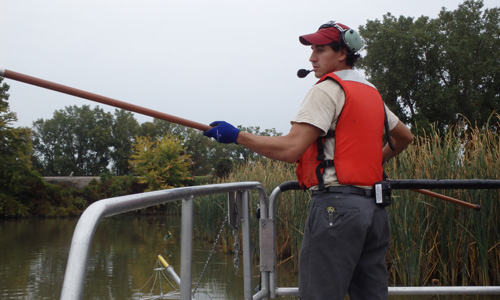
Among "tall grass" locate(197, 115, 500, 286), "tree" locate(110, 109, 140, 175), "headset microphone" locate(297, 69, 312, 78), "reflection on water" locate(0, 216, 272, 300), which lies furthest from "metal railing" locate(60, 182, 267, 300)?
"tree" locate(110, 109, 140, 175)

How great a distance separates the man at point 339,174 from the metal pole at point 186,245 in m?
0.35

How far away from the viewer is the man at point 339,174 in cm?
205

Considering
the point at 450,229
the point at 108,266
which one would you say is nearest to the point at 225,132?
the point at 450,229

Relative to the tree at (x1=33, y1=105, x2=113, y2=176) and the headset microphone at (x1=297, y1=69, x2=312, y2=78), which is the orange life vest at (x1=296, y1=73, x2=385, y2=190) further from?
the tree at (x1=33, y1=105, x2=113, y2=176)

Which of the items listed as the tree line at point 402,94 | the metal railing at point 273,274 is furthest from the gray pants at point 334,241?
the tree line at point 402,94

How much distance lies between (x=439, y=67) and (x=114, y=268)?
2557cm

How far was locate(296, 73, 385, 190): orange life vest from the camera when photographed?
82.8 inches

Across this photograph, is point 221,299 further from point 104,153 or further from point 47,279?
point 104,153

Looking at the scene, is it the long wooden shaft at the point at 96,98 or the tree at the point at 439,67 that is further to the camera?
the tree at the point at 439,67

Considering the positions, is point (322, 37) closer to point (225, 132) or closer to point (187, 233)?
point (225, 132)

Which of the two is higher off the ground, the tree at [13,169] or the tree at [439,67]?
the tree at [439,67]

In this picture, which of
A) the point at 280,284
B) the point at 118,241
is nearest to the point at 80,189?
the point at 118,241

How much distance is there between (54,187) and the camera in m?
25.3

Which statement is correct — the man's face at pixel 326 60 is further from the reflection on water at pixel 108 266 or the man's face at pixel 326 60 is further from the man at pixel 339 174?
the reflection on water at pixel 108 266
